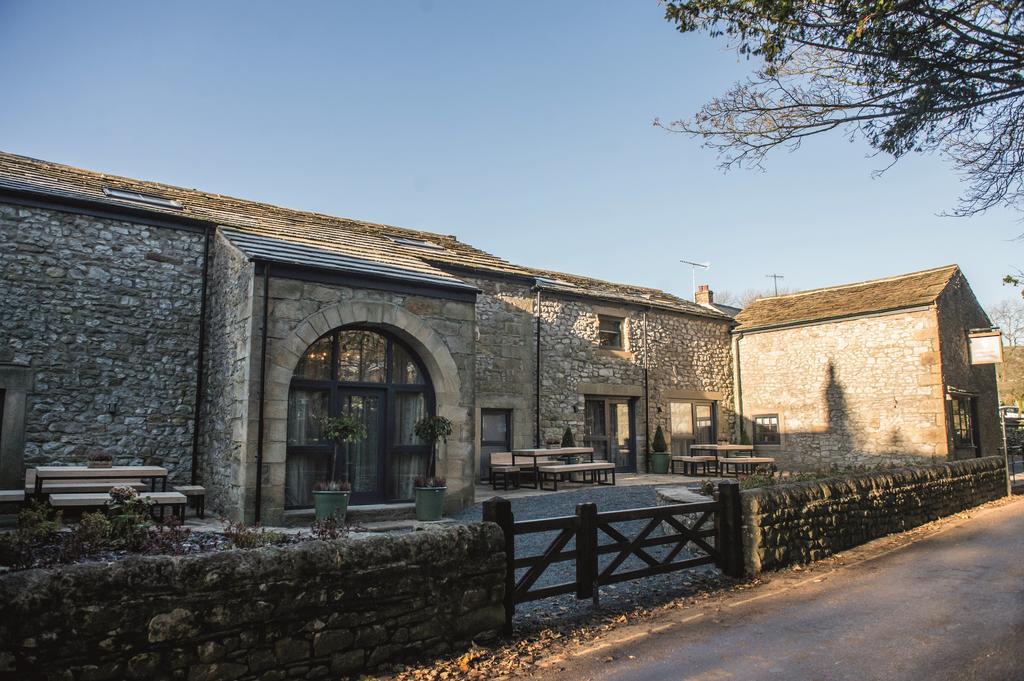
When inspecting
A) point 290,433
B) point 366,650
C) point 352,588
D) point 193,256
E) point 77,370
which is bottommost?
point 366,650

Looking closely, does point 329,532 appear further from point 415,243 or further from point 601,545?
point 415,243

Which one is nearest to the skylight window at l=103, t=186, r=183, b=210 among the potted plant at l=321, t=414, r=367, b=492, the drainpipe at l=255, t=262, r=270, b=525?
the drainpipe at l=255, t=262, r=270, b=525

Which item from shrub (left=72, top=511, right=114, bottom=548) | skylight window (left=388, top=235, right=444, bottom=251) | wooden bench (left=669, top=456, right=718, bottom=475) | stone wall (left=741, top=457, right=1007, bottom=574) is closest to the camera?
shrub (left=72, top=511, right=114, bottom=548)

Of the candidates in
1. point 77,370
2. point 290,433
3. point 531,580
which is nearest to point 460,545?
point 531,580

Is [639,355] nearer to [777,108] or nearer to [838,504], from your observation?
[838,504]

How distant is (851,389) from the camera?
59.0ft

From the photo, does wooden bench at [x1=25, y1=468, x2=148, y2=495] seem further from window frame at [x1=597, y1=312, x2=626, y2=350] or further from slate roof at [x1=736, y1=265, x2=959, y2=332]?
slate roof at [x1=736, y1=265, x2=959, y2=332]

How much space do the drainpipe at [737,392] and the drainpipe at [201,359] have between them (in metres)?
15.4

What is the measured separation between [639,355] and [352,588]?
48.2ft

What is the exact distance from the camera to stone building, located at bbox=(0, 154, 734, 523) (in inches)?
373

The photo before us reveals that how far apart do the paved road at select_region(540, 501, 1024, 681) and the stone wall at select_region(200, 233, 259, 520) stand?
6.12 meters

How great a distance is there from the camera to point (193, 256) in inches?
460

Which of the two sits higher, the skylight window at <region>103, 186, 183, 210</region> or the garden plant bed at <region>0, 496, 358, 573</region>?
the skylight window at <region>103, 186, 183, 210</region>

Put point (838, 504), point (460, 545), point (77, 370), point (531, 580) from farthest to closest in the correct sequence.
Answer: point (77, 370) < point (838, 504) < point (531, 580) < point (460, 545)
